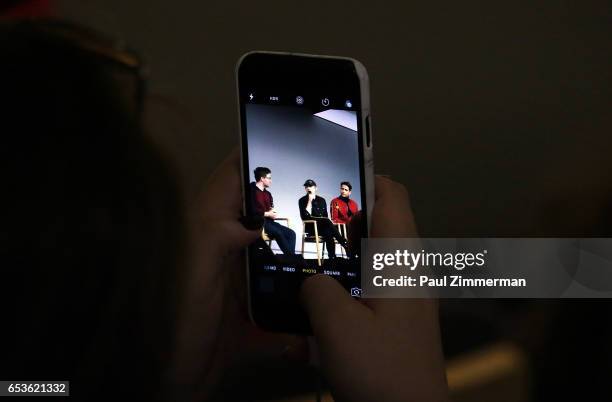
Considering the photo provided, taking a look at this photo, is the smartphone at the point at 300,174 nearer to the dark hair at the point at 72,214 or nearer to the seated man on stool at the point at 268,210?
the seated man on stool at the point at 268,210

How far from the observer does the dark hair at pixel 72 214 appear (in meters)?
0.20

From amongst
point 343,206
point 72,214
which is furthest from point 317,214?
point 72,214

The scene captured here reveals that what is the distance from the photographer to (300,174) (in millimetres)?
541

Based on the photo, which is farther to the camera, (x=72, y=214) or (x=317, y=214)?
(x=317, y=214)

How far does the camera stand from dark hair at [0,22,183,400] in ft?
0.64

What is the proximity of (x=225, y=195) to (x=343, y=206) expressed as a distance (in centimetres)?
11

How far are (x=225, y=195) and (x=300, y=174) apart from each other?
73 millimetres

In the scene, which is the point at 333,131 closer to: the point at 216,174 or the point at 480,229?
the point at 216,174

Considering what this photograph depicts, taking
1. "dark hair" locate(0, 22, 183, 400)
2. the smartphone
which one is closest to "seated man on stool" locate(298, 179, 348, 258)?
the smartphone

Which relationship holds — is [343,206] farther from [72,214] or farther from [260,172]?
[72,214]

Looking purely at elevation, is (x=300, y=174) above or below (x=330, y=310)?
above

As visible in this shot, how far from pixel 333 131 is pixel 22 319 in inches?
15.0

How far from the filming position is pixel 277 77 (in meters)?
0.54

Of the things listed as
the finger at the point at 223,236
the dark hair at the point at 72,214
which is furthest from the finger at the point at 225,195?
the dark hair at the point at 72,214
